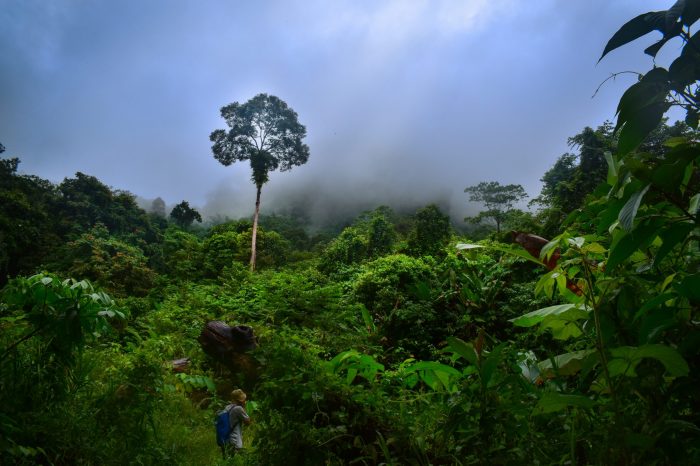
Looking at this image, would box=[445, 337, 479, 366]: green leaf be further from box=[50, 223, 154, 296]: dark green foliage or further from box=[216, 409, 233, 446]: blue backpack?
box=[50, 223, 154, 296]: dark green foliage

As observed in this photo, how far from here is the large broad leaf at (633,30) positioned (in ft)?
1.94

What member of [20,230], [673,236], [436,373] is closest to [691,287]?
[673,236]

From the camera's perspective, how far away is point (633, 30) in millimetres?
596

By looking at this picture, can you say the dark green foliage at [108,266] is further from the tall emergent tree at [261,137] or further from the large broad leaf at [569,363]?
the large broad leaf at [569,363]

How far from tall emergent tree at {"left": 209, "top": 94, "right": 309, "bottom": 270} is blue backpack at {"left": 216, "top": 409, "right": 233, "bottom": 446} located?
14.9 m

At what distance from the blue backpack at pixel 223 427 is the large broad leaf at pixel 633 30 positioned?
160 inches

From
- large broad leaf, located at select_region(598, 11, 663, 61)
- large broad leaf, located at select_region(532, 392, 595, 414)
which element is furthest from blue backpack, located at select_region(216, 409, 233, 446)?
large broad leaf, located at select_region(598, 11, 663, 61)

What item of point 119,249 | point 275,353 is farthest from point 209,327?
point 119,249

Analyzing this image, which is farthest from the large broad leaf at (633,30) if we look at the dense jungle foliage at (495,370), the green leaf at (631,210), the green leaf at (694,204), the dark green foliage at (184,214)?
the dark green foliage at (184,214)

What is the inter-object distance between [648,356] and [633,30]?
20.1 inches

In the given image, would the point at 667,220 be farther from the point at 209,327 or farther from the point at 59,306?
the point at 209,327

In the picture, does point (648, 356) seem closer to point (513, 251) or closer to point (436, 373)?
point (513, 251)

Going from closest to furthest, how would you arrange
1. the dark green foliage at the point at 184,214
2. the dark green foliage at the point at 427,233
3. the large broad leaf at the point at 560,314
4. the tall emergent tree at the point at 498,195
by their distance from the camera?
the large broad leaf at the point at 560,314, the dark green foliage at the point at 427,233, the tall emergent tree at the point at 498,195, the dark green foliage at the point at 184,214

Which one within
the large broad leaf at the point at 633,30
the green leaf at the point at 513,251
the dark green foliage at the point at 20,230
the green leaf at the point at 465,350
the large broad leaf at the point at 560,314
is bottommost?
the green leaf at the point at 465,350
